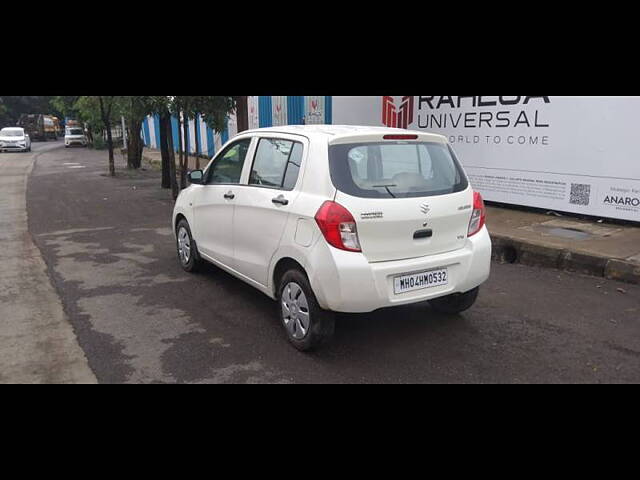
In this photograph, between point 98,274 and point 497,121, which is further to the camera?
point 497,121

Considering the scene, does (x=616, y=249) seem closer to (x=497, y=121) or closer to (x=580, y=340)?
(x=580, y=340)

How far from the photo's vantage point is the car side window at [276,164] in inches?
179

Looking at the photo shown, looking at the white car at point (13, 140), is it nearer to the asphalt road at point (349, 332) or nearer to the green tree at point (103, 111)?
the green tree at point (103, 111)

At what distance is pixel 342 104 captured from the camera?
42.6 ft

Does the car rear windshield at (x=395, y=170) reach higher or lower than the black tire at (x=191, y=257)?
higher

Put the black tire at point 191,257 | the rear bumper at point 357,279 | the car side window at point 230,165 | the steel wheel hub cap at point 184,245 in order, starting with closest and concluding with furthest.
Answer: the rear bumper at point 357,279, the car side window at point 230,165, the black tire at point 191,257, the steel wheel hub cap at point 184,245

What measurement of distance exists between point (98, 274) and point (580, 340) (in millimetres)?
5167

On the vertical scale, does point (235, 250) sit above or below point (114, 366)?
above

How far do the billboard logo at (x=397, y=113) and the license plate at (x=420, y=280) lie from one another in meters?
7.24

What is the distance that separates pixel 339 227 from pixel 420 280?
2.53ft

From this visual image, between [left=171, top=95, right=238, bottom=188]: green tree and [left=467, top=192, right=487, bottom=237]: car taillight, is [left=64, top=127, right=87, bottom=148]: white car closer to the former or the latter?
[left=171, top=95, right=238, bottom=188]: green tree

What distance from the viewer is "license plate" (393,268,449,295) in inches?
162

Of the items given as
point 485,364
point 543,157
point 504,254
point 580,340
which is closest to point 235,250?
point 485,364

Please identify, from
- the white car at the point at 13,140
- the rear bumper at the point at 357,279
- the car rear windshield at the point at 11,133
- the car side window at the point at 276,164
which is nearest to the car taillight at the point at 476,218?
the rear bumper at the point at 357,279
